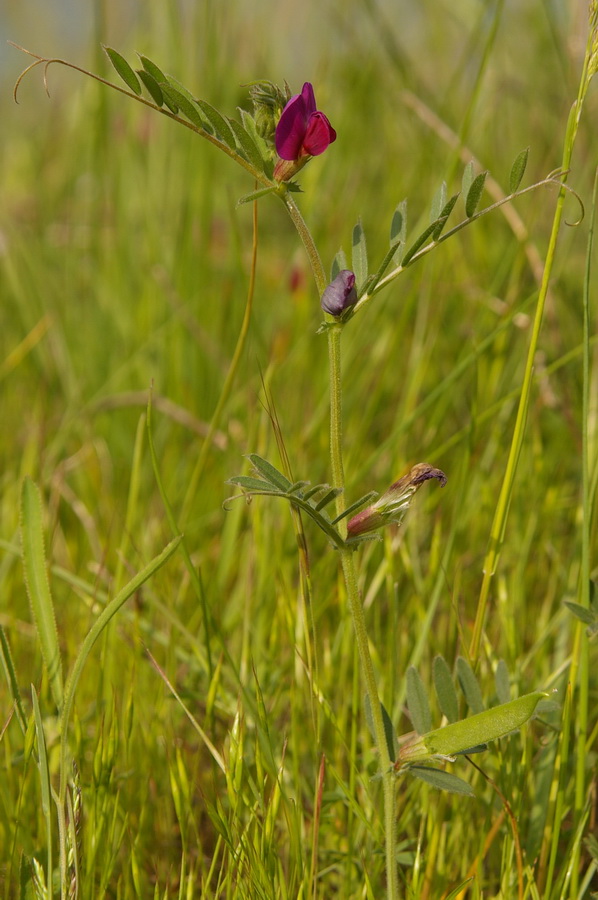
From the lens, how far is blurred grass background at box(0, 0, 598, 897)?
1025 millimetres

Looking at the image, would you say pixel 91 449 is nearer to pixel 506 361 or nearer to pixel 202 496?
pixel 202 496

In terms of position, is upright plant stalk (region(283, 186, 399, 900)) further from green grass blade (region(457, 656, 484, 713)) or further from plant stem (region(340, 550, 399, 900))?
green grass blade (region(457, 656, 484, 713))

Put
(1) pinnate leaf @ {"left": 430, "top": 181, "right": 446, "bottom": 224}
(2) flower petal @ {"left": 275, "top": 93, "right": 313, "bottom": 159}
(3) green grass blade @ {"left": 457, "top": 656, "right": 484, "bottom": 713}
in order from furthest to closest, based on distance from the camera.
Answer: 1. (3) green grass blade @ {"left": 457, "top": 656, "right": 484, "bottom": 713}
2. (1) pinnate leaf @ {"left": 430, "top": 181, "right": 446, "bottom": 224}
3. (2) flower petal @ {"left": 275, "top": 93, "right": 313, "bottom": 159}

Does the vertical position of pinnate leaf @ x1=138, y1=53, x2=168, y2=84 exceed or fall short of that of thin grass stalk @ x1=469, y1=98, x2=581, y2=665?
it exceeds it

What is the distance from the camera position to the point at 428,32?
Answer: 9.12 feet

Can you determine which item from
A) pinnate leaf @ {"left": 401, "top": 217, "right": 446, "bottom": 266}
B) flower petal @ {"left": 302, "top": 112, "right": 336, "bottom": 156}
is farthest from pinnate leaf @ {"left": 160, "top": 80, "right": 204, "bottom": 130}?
pinnate leaf @ {"left": 401, "top": 217, "right": 446, "bottom": 266}

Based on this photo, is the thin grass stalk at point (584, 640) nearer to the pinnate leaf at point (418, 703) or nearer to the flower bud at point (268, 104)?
the pinnate leaf at point (418, 703)

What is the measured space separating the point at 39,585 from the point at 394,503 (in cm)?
38

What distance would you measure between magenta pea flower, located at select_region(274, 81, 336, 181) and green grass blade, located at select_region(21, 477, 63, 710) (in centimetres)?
43

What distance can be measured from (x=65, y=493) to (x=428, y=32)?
6.17 ft

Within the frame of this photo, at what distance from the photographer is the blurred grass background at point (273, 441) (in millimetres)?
1025

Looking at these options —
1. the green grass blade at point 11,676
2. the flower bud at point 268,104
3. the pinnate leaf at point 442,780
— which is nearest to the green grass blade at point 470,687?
the pinnate leaf at point 442,780

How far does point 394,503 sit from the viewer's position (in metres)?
0.81

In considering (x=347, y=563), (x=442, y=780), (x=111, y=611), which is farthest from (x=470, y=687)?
(x=111, y=611)
